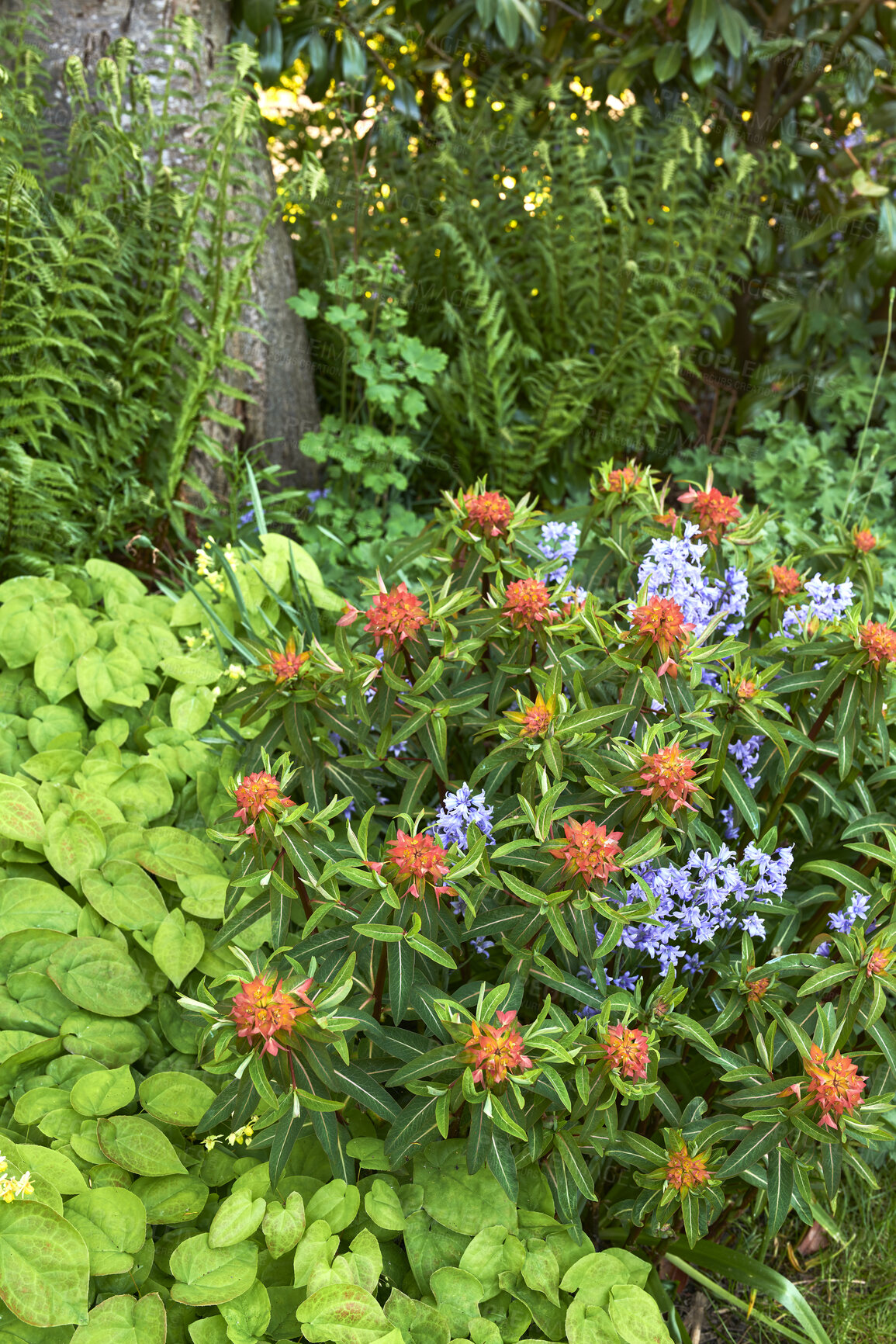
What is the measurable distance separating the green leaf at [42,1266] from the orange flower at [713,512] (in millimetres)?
1690

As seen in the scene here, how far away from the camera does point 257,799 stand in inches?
54.1

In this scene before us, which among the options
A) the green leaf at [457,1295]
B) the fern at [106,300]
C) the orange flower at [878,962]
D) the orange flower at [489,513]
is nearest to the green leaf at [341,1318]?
the green leaf at [457,1295]

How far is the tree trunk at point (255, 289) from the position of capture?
321 centimetres

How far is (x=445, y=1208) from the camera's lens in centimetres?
146

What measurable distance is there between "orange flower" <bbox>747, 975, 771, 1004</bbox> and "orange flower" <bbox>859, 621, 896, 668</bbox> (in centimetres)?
59

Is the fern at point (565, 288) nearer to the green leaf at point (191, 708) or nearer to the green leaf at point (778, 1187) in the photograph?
the green leaf at point (191, 708)

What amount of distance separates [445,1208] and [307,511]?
9.12ft

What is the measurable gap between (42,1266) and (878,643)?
5.22 ft

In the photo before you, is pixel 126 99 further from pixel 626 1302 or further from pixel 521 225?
pixel 626 1302

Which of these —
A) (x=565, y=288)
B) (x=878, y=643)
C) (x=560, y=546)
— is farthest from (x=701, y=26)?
(x=878, y=643)

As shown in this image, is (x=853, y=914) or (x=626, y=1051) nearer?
(x=626, y=1051)

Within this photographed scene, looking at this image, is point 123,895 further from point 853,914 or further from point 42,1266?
point 853,914

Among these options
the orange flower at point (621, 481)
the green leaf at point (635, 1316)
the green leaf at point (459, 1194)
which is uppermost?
the orange flower at point (621, 481)

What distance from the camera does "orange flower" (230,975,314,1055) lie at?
123 cm
